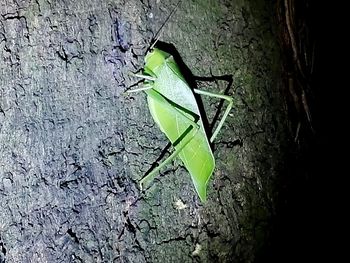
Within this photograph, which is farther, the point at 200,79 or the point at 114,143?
the point at 200,79

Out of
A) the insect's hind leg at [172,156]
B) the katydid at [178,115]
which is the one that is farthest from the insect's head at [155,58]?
the insect's hind leg at [172,156]

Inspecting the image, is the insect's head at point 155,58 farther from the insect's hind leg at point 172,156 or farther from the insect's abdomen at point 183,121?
the insect's hind leg at point 172,156

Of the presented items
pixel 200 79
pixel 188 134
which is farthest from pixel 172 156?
pixel 200 79

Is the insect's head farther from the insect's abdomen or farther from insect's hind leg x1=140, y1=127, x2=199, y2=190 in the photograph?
insect's hind leg x1=140, y1=127, x2=199, y2=190

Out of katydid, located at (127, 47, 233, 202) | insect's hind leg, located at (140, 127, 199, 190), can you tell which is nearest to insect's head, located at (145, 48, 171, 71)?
katydid, located at (127, 47, 233, 202)

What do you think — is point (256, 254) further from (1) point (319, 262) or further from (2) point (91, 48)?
(2) point (91, 48)

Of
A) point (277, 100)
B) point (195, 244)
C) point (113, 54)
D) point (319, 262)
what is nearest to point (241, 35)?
point (277, 100)

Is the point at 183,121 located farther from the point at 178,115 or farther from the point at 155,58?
the point at 155,58
